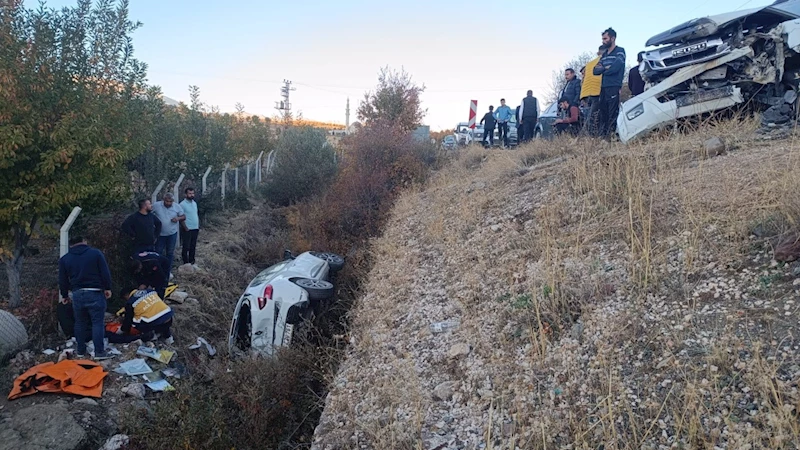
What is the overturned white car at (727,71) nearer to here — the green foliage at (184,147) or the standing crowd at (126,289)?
the standing crowd at (126,289)

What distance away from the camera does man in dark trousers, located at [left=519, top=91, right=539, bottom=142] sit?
12.4 meters

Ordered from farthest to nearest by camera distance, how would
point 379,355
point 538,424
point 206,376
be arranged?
point 206,376 < point 379,355 < point 538,424

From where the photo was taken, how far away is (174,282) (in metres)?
8.41

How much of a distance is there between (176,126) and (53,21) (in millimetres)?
6948

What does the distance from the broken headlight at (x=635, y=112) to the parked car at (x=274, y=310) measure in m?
5.04

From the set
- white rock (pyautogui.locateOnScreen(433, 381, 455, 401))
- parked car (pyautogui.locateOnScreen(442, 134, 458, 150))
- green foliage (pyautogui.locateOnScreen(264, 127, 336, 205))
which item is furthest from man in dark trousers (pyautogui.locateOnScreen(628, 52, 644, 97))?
green foliage (pyautogui.locateOnScreen(264, 127, 336, 205))

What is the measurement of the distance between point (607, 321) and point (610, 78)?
5.60 m

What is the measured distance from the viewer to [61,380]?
4.90 metres

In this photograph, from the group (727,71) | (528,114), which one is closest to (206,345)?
(727,71)

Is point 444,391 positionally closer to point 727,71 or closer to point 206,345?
point 206,345

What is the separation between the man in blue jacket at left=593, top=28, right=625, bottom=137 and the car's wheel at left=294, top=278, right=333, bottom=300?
5.13m

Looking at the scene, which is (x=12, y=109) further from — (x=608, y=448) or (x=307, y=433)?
(x=608, y=448)

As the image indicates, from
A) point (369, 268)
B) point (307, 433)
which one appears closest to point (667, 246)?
point (307, 433)

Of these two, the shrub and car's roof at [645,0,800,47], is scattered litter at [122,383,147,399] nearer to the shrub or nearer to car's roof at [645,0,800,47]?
the shrub
